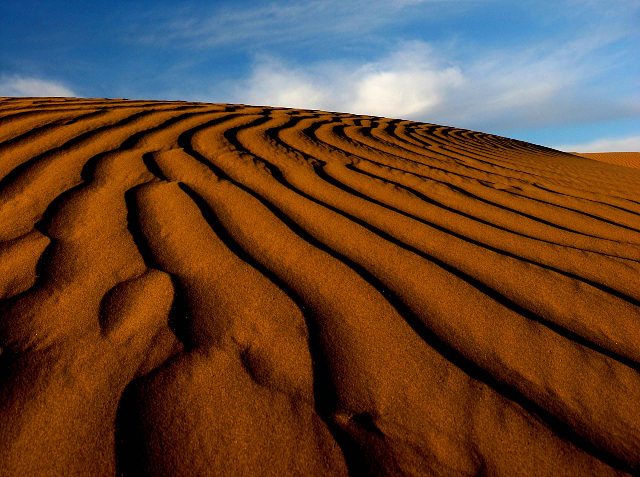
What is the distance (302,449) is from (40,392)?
19.7 inches

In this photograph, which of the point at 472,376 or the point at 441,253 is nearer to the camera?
the point at 472,376

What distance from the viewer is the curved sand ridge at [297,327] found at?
0.76 meters

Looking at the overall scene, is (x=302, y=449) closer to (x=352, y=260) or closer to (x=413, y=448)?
(x=413, y=448)

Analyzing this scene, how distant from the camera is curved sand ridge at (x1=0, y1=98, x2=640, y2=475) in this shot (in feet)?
2.51

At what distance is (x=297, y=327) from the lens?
102 cm

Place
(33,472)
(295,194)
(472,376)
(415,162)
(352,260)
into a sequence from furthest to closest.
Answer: (415,162), (295,194), (352,260), (472,376), (33,472)

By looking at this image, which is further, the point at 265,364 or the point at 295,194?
the point at 295,194

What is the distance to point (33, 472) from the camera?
691mm

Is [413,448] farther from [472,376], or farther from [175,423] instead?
[175,423]

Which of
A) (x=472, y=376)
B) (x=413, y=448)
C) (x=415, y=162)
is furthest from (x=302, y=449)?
(x=415, y=162)

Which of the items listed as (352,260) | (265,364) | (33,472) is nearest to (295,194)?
(352,260)

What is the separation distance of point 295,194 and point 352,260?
0.57 meters

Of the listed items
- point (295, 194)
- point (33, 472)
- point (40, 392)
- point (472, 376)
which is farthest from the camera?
point (295, 194)

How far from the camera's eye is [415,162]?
269 cm
